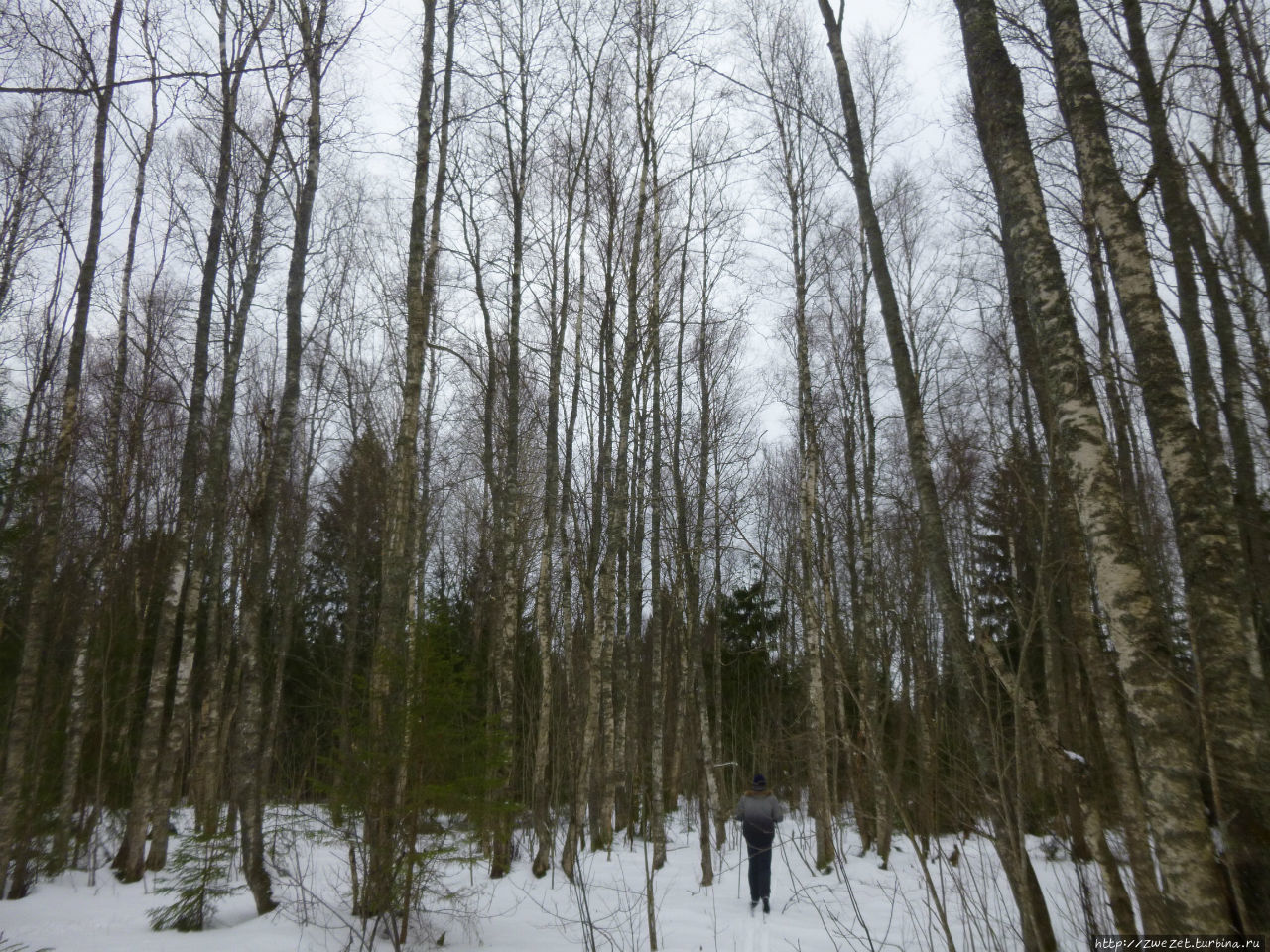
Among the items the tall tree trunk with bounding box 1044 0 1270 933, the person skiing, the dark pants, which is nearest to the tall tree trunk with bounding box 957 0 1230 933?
the tall tree trunk with bounding box 1044 0 1270 933

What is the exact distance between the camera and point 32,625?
7723 millimetres

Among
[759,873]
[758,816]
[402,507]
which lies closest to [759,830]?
[758,816]

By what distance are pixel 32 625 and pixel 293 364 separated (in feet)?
12.3

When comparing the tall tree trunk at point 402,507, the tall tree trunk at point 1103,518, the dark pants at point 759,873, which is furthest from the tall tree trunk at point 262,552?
the tall tree trunk at point 1103,518

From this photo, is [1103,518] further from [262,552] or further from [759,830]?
Answer: [262,552]

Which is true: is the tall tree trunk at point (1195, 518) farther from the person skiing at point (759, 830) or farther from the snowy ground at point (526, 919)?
the person skiing at point (759, 830)

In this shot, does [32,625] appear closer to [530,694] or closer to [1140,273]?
[530,694]

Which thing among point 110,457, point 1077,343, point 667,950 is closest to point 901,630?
point 1077,343

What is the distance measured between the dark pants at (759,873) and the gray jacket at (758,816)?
296 mm

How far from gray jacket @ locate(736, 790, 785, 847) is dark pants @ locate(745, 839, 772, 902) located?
0.97 ft

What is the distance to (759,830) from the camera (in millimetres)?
8977

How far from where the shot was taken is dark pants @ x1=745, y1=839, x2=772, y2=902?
838 cm

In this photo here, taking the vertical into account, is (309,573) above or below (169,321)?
below

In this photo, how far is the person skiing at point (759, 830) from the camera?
27.6 feet
